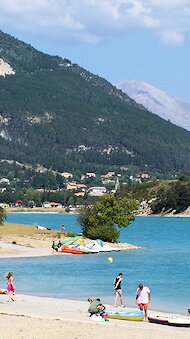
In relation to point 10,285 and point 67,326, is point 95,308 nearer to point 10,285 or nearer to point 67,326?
point 67,326

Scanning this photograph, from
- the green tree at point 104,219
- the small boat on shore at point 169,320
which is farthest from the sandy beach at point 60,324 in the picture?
the green tree at point 104,219

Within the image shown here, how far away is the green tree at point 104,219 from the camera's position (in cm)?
8162

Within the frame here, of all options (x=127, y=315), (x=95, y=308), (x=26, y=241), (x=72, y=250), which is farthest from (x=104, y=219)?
(x=95, y=308)

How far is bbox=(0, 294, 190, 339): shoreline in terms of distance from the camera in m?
28.1

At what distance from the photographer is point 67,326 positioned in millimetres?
29641

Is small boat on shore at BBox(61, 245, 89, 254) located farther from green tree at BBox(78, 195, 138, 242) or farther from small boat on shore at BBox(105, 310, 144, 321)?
small boat on shore at BBox(105, 310, 144, 321)

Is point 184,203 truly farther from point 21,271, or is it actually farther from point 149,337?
point 149,337

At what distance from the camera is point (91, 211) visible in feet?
282

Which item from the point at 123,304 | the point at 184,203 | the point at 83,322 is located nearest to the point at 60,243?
the point at 123,304

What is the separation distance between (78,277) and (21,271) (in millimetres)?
4033

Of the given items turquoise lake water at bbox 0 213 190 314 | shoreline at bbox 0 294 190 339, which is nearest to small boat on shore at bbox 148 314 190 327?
shoreline at bbox 0 294 190 339

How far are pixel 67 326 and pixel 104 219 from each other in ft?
175

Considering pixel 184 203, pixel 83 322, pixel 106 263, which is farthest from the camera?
pixel 184 203

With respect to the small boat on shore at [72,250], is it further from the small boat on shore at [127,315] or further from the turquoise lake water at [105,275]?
the small boat on shore at [127,315]
